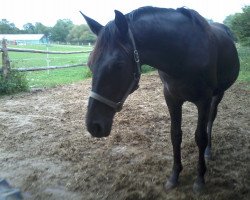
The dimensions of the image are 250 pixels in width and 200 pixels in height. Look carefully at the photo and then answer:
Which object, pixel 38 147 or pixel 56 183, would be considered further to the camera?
pixel 38 147

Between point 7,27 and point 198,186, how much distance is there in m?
41.3

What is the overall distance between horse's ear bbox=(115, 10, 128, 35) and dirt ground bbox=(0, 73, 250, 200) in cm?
155

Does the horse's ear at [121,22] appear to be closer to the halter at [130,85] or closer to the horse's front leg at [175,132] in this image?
the halter at [130,85]

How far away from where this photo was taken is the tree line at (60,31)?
31567 mm

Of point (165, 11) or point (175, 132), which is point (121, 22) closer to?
point (165, 11)

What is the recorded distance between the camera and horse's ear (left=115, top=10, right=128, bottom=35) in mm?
1884

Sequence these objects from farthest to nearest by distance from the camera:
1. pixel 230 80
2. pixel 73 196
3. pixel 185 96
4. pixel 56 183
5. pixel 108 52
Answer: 1. pixel 230 80
2. pixel 56 183
3. pixel 73 196
4. pixel 185 96
5. pixel 108 52

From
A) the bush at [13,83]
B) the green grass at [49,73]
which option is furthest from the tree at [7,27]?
the bush at [13,83]

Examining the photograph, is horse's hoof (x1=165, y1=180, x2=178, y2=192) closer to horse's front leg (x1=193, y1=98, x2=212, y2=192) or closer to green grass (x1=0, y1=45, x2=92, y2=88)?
horse's front leg (x1=193, y1=98, x2=212, y2=192)

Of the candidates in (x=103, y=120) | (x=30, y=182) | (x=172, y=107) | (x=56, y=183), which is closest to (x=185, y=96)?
(x=172, y=107)

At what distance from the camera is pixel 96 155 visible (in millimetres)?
3730

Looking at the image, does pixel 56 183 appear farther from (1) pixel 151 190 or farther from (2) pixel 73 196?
(1) pixel 151 190

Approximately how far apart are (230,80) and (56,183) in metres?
2.31

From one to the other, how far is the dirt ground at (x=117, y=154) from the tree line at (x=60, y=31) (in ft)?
76.7
